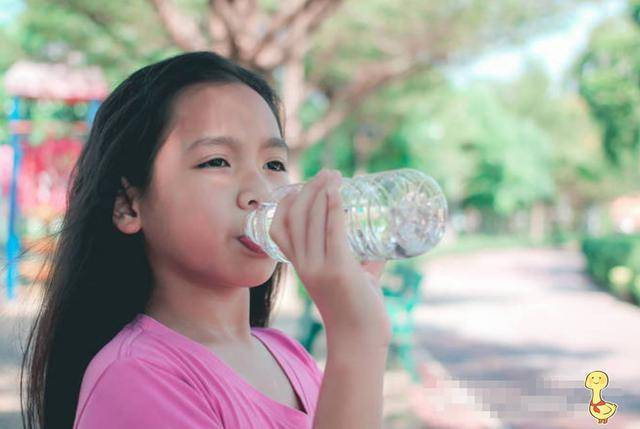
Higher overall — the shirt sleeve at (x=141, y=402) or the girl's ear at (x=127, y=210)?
the girl's ear at (x=127, y=210)

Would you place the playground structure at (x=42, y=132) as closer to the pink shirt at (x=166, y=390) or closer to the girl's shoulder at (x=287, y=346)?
the girl's shoulder at (x=287, y=346)

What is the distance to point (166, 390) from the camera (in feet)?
2.94

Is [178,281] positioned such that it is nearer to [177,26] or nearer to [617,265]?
[177,26]

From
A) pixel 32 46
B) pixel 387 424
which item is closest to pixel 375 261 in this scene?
pixel 387 424

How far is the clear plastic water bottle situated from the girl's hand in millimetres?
174

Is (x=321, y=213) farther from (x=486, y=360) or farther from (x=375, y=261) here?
(x=486, y=360)

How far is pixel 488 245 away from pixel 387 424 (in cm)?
2855

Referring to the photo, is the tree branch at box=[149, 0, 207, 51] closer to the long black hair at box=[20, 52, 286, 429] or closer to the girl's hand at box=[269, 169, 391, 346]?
the long black hair at box=[20, 52, 286, 429]

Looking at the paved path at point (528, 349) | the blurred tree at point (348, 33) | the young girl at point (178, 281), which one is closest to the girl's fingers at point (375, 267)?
the young girl at point (178, 281)

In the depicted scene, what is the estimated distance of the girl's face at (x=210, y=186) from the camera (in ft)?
3.30

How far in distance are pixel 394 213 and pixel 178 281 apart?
0.32 meters

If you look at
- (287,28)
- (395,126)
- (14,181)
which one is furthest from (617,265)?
(14,181)

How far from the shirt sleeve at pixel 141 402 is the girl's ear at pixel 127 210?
0.24 m

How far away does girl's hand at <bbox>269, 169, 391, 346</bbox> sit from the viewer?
2.65 feet
